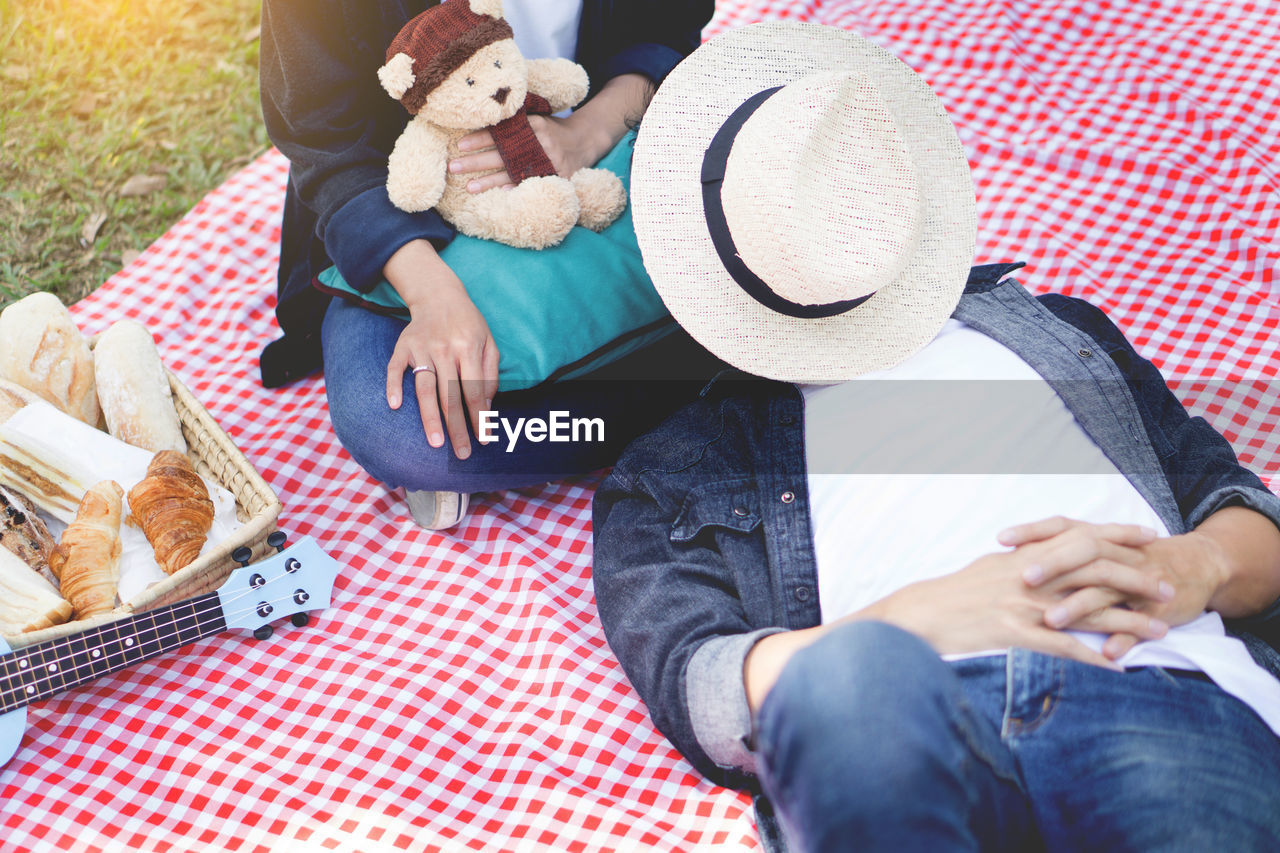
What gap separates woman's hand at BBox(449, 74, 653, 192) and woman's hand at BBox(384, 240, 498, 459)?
148mm

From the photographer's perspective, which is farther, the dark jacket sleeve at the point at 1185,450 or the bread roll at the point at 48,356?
the bread roll at the point at 48,356

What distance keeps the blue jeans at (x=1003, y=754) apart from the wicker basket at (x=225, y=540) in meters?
0.81

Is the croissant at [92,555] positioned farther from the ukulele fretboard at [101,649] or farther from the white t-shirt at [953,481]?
the white t-shirt at [953,481]

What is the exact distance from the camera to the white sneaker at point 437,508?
1.47 m

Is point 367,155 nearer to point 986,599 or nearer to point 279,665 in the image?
point 279,665

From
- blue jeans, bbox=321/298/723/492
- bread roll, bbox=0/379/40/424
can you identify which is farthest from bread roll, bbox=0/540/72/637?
blue jeans, bbox=321/298/723/492

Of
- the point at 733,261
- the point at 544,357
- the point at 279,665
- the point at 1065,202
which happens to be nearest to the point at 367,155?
the point at 544,357

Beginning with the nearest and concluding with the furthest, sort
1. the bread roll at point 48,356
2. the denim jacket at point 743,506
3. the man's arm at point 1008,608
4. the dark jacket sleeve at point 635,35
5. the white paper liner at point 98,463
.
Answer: the man's arm at point 1008,608, the denim jacket at point 743,506, the white paper liner at point 98,463, the bread roll at point 48,356, the dark jacket sleeve at point 635,35

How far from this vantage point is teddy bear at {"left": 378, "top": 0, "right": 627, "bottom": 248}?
1230mm

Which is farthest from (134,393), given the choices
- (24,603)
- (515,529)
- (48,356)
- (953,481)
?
(953,481)

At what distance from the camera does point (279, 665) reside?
51.6 inches

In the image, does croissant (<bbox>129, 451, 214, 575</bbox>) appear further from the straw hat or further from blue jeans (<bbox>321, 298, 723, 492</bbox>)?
the straw hat

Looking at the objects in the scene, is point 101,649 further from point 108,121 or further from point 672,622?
point 108,121

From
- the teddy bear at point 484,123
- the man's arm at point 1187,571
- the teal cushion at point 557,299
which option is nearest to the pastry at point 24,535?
the teal cushion at point 557,299
